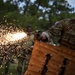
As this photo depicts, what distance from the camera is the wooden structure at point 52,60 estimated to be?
766 cm

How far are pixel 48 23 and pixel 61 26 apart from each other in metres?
27.3

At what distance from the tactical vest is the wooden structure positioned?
0.39 meters

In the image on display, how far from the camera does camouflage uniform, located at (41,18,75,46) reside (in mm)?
8250

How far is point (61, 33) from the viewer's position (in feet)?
28.1

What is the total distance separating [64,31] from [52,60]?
1103mm

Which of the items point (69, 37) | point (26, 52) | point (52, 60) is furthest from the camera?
point (26, 52)

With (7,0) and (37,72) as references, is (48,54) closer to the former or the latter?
(37,72)

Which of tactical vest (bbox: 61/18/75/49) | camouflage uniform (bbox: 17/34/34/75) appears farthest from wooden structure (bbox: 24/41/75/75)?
camouflage uniform (bbox: 17/34/34/75)

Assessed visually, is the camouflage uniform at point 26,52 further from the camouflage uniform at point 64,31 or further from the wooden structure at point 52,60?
the wooden structure at point 52,60

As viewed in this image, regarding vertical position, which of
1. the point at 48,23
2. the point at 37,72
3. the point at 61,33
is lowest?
the point at 48,23

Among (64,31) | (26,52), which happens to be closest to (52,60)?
(64,31)

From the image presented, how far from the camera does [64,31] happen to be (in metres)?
8.55

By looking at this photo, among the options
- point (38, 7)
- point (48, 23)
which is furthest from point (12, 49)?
point (48, 23)

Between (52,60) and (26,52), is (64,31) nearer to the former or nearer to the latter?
(52,60)
